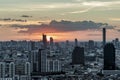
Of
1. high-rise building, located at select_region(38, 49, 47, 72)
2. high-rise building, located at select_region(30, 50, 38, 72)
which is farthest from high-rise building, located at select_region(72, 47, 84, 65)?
high-rise building, located at select_region(38, 49, 47, 72)

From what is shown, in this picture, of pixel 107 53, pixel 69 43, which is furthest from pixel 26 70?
pixel 69 43

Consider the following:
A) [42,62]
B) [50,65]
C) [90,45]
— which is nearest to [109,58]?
[42,62]

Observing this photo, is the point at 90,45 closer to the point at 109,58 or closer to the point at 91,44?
the point at 91,44

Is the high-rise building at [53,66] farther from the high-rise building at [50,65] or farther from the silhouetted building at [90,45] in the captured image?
the silhouetted building at [90,45]

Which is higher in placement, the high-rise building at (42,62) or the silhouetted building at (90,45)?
the silhouetted building at (90,45)

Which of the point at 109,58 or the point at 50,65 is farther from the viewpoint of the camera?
the point at 109,58

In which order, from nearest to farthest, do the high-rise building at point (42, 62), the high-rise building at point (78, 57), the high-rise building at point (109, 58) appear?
the high-rise building at point (42, 62)
the high-rise building at point (109, 58)
the high-rise building at point (78, 57)

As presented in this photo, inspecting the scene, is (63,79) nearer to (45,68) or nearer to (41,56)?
(45,68)

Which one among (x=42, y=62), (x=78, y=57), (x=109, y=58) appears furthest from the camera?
(x=78, y=57)

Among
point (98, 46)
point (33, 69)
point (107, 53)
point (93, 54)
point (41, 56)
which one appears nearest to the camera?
point (33, 69)

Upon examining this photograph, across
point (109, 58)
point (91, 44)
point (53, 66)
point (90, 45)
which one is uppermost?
point (91, 44)

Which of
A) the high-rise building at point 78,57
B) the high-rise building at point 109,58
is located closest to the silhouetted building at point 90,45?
the high-rise building at point 78,57
